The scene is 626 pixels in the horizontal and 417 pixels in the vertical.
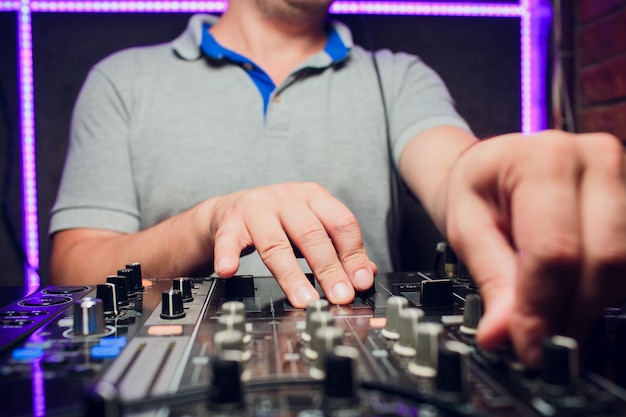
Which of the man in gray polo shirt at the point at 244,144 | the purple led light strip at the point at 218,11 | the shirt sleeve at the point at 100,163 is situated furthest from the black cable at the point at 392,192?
the shirt sleeve at the point at 100,163

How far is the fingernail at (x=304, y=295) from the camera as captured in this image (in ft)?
2.15

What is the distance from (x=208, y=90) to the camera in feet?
4.58

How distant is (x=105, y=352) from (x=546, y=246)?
1.21 ft

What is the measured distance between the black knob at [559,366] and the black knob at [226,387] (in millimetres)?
209

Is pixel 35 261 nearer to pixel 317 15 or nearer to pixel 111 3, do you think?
pixel 111 3

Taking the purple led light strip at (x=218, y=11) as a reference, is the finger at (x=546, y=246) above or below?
below

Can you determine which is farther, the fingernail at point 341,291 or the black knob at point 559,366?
the fingernail at point 341,291

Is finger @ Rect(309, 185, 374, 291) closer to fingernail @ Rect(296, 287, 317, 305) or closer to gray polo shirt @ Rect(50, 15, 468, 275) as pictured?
fingernail @ Rect(296, 287, 317, 305)

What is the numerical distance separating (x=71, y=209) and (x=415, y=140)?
0.82 meters

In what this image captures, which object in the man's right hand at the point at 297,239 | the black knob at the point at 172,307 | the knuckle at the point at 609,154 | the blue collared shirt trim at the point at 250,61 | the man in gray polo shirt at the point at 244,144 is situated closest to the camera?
the knuckle at the point at 609,154

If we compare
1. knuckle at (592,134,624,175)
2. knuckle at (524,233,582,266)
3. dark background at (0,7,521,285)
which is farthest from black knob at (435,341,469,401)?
dark background at (0,7,521,285)

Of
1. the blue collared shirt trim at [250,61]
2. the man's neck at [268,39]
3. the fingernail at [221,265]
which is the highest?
the man's neck at [268,39]

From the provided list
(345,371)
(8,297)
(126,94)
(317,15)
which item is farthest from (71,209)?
(345,371)

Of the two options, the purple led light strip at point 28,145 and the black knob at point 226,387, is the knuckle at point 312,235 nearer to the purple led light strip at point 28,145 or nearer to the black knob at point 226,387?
the black knob at point 226,387
